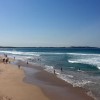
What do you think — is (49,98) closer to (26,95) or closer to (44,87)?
(26,95)

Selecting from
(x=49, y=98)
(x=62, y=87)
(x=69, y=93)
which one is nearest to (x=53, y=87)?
(x=62, y=87)

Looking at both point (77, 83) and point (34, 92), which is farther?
point (77, 83)

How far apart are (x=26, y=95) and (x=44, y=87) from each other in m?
4.48

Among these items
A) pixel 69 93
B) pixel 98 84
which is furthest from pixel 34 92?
pixel 98 84

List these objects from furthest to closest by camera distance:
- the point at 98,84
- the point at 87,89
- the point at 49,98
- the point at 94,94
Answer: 1. the point at 98,84
2. the point at 87,89
3. the point at 94,94
4. the point at 49,98

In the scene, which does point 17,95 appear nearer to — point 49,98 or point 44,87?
point 49,98

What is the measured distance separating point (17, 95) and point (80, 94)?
583 cm

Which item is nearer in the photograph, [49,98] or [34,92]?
[49,98]

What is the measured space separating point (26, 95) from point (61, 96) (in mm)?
3086

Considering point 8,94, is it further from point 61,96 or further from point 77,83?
→ point 77,83

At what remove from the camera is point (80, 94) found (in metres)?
19.8

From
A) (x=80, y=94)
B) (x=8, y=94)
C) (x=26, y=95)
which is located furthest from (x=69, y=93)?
(x=8, y=94)

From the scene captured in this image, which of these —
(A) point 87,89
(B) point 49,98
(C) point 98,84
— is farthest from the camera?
(C) point 98,84

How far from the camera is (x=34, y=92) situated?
798 inches
